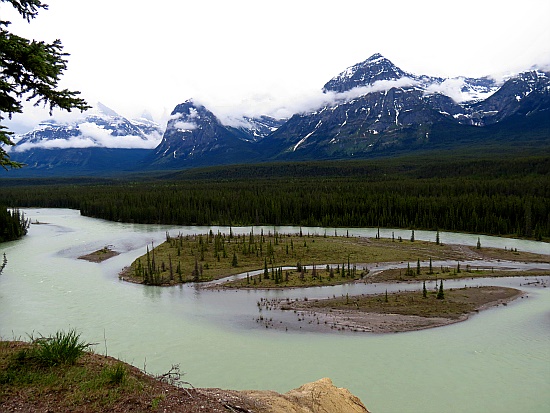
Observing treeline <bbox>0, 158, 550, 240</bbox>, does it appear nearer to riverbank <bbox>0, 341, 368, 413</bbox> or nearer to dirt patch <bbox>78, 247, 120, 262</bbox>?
dirt patch <bbox>78, 247, 120, 262</bbox>

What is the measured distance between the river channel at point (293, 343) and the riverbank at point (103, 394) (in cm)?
1039

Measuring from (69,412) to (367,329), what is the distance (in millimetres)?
24570

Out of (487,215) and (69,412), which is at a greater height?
(69,412)

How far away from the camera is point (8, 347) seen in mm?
11414

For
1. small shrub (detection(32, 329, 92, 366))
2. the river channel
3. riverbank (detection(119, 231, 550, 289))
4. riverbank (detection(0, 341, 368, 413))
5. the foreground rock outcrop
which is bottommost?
riverbank (detection(119, 231, 550, 289))

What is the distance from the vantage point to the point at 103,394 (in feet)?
31.0

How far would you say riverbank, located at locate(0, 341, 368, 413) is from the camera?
29.9 feet

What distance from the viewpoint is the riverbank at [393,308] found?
104 ft

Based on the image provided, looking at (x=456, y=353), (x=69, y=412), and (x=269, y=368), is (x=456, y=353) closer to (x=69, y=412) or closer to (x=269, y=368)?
(x=269, y=368)

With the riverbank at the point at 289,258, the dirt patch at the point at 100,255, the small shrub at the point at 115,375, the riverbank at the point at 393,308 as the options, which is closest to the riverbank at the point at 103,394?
the small shrub at the point at 115,375

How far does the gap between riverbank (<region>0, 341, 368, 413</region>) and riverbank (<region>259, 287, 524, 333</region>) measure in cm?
2106

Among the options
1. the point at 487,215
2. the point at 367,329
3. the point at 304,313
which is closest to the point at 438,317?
the point at 367,329

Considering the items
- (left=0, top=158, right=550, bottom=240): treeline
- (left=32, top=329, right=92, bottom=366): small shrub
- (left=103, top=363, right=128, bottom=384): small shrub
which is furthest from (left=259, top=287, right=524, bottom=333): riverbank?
(left=0, top=158, right=550, bottom=240): treeline

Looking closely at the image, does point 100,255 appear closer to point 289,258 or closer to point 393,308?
point 289,258
